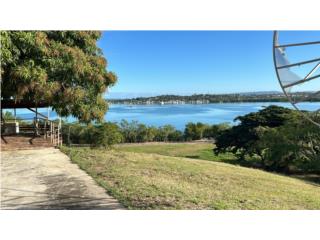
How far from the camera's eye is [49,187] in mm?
5422

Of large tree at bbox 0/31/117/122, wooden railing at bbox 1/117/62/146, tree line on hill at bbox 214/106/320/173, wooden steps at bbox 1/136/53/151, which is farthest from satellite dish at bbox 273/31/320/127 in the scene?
tree line on hill at bbox 214/106/320/173

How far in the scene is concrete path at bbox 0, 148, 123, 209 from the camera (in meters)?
4.59

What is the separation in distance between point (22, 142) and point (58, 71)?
396cm

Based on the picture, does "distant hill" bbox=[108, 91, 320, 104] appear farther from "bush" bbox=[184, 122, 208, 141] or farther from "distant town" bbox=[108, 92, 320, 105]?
"bush" bbox=[184, 122, 208, 141]

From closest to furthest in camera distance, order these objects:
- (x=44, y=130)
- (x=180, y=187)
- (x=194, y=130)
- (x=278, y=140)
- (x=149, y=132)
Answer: (x=180, y=187) → (x=44, y=130) → (x=278, y=140) → (x=149, y=132) → (x=194, y=130)

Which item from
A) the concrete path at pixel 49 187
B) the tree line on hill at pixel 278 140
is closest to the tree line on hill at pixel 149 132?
the tree line on hill at pixel 278 140

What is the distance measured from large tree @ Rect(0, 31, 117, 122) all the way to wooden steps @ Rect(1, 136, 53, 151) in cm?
137

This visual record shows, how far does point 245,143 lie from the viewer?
61.1 feet

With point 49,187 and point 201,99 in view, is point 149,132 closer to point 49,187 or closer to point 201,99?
point 201,99

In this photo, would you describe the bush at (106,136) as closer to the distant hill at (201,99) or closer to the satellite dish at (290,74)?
the distant hill at (201,99)

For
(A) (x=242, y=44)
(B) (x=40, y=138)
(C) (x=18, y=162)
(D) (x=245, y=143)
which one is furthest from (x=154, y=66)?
(C) (x=18, y=162)

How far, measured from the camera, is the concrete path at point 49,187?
181 inches

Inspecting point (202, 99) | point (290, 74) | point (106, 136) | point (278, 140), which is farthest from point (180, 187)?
point (202, 99)

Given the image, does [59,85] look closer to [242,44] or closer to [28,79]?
[28,79]
